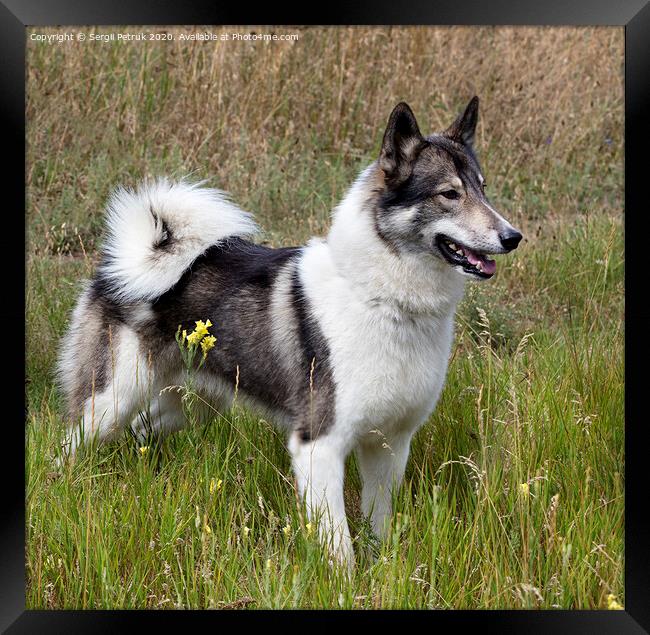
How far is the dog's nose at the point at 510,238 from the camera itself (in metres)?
3.40

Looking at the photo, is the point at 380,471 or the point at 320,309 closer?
the point at 320,309

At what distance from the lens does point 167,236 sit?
4.32 m

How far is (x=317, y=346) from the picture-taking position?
12.3ft

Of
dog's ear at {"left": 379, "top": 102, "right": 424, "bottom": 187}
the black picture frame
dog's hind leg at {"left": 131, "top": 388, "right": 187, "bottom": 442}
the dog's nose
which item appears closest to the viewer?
the black picture frame

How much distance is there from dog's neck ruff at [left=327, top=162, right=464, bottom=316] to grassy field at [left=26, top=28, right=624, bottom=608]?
25cm

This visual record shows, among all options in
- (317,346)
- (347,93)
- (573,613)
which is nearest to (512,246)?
(317,346)

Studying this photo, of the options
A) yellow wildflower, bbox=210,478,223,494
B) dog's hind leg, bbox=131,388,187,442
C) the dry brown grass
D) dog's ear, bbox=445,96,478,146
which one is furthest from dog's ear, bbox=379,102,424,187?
the dry brown grass

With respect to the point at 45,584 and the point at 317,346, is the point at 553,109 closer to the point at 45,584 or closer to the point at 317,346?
the point at 317,346

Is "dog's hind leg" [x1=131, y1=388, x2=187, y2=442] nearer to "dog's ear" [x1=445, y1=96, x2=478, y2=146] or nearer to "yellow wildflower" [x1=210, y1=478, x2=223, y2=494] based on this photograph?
"yellow wildflower" [x1=210, y1=478, x2=223, y2=494]

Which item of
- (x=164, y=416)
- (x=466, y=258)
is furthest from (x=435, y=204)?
(x=164, y=416)

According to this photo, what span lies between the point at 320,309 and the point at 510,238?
2.80ft

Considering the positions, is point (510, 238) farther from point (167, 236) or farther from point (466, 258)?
point (167, 236)

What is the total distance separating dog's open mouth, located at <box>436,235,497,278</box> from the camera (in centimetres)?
349

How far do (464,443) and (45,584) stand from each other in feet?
6.32
